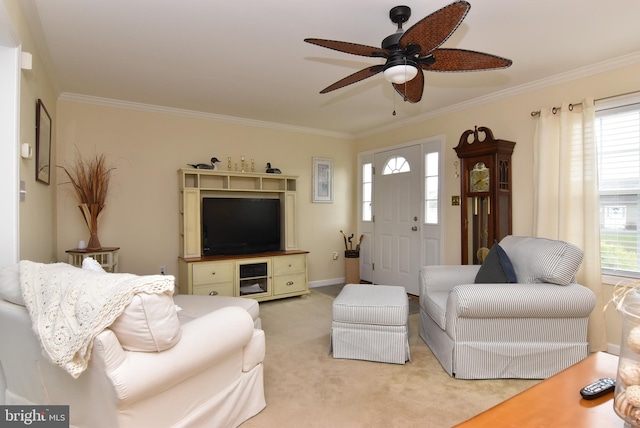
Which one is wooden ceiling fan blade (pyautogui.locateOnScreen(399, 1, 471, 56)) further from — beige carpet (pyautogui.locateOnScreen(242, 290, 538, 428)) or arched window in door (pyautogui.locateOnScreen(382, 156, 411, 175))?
arched window in door (pyautogui.locateOnScreen(382, 156, 411, 175))

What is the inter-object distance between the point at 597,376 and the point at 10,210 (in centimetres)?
285

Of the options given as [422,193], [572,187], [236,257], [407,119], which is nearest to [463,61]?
[572,187]

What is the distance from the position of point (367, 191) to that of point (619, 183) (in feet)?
9.96

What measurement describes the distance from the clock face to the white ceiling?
77 centimetres

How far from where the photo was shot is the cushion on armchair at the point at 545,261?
230 centimetres

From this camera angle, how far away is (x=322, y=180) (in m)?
5.25

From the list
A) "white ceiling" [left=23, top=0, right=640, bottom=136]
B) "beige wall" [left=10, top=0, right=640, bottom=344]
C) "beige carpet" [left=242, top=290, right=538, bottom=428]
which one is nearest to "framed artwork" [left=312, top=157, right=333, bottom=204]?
"beige wall" [left=10, top=0, right=640, bottom=344]

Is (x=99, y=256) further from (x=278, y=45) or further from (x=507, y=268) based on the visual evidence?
(x=507, y=268)

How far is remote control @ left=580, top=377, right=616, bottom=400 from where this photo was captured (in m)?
1.24

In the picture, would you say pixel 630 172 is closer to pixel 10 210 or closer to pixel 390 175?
pixel 390 175

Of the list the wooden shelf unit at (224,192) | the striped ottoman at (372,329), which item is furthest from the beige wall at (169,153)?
the striped ottoman at (372,329)

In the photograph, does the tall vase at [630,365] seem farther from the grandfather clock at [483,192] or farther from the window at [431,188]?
the window at [431,188]

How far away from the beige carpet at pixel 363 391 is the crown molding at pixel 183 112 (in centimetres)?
279

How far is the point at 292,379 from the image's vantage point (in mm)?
2371
